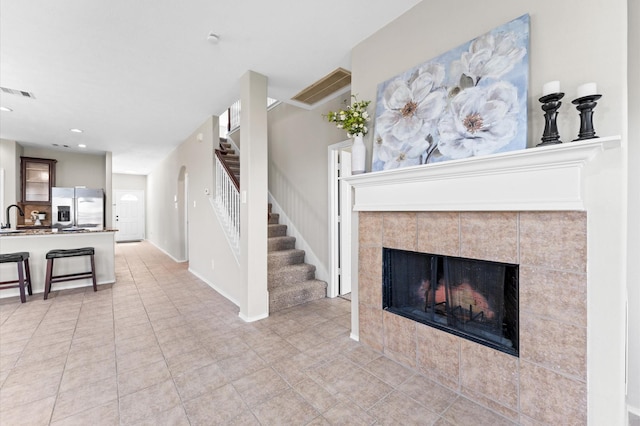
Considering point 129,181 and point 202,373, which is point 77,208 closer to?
point 129,181

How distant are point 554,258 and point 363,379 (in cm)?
144

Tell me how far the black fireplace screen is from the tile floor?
1.41ft

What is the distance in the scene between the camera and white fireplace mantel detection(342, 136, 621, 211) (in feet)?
4.48

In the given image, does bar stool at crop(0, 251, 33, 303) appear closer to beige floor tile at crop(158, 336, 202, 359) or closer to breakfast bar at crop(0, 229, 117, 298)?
breakfast bar at crop(0, 229, 117, 298)

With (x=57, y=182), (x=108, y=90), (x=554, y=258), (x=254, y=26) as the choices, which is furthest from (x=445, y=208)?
(x=57, y=182)

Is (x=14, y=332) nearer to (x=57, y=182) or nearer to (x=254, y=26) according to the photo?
(x=254, y=26)

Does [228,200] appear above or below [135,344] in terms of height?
above

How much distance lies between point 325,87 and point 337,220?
1.72m

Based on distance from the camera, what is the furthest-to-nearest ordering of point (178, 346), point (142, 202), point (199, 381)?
point (142, 202) < point (178, 346) < point (199, 381)

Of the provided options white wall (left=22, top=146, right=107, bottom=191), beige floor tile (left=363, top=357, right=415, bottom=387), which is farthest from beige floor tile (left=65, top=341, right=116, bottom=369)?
white wall (left=22, top=146, right=107, bottom=191)

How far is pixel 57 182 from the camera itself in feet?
21.3

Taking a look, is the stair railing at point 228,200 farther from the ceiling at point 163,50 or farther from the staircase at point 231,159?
the ceiling at point 163,50

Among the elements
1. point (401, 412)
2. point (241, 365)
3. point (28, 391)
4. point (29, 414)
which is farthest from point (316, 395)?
point (28, 391)

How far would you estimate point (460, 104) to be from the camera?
1.79 metres
